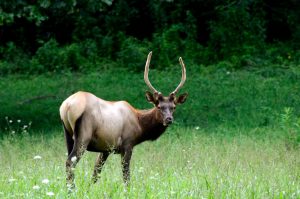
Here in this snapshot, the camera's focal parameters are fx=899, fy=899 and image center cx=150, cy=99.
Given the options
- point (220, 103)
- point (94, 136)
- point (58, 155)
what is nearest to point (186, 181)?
point (94, 136)

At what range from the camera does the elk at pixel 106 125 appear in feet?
33.0

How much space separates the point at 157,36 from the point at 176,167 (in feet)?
41.7

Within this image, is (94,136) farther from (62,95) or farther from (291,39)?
(291,39)

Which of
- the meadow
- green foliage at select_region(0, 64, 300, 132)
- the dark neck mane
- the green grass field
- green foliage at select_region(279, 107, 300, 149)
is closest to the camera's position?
the green grass field

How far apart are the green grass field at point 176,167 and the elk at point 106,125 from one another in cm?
22

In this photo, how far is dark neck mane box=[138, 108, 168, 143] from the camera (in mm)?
11367

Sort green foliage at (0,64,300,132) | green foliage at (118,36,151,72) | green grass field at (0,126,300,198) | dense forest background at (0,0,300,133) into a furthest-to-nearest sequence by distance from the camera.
Result: green foliage at (118,36,151,72) → dense forest background at (0,0,300,133) → green foliage at (0,64,300,132) → green grass field at (0,126,300,198)

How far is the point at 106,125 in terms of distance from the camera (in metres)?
10.6

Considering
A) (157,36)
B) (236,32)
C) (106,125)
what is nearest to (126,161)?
(106,125)

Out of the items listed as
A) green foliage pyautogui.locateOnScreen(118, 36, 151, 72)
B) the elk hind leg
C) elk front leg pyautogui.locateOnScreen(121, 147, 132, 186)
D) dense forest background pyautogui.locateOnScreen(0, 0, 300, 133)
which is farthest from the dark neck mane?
green foliage pyautogui.locateOnScreen(118, 36, 151, 72)

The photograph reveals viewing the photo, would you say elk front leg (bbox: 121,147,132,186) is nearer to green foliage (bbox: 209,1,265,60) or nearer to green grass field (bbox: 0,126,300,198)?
green grass field (bbox: 0,126,300,198)

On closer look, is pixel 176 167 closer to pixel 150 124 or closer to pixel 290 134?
pixel 150 124

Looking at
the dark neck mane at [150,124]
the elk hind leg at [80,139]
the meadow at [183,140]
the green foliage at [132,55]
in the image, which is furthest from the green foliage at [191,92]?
the elk hind leg at [80,139]

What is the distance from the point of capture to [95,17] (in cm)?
2475
